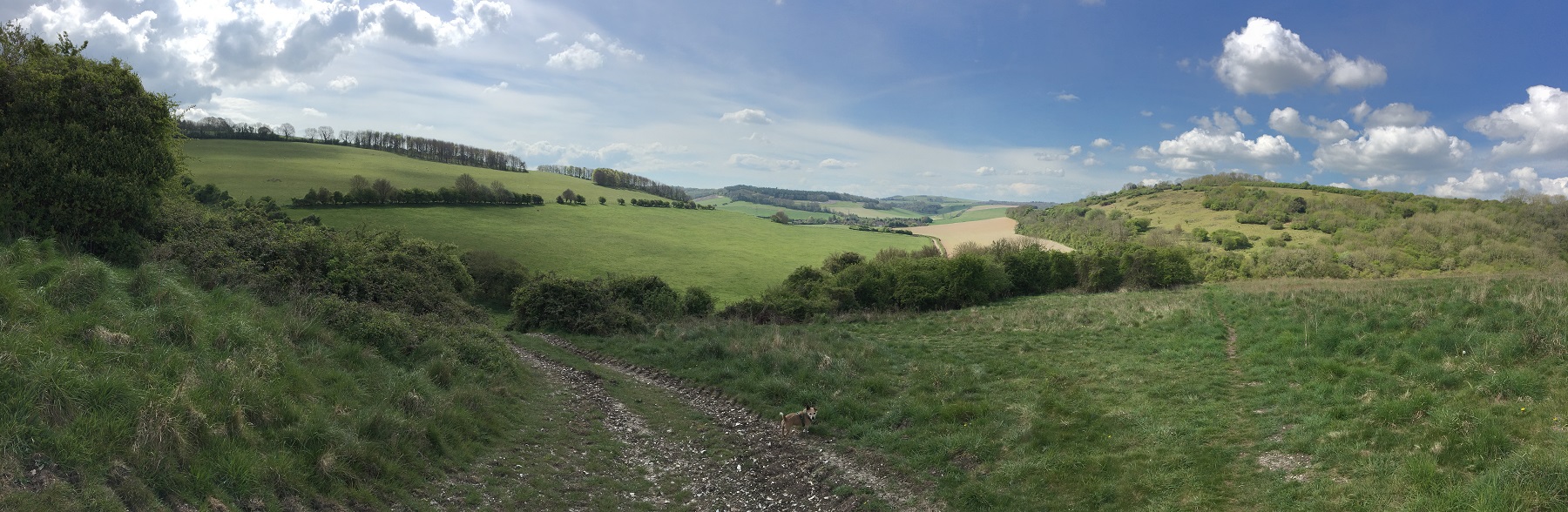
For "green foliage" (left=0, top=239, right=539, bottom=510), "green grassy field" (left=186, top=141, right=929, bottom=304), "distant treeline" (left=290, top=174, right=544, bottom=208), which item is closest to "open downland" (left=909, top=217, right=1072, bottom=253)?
"green grassy field" (left=186, top=141, right=929, bottom=304)

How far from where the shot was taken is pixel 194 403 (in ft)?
22.1

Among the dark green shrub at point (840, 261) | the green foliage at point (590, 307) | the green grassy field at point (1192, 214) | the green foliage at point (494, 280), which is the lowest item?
the green foliage at point (494, 280)

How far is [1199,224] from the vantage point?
3597 inches

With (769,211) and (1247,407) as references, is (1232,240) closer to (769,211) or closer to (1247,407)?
(1247,407)

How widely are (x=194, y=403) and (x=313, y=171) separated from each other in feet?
332

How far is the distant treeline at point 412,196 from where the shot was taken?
73.2 m

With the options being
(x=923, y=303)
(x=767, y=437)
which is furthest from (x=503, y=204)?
(x=767, y=437)

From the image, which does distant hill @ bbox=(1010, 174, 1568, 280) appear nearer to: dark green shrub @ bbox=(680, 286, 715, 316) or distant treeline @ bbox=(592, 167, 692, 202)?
dark green shrub @ bbox=(680, 286, 715, 316)

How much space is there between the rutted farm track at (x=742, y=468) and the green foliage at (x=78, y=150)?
9.78 m

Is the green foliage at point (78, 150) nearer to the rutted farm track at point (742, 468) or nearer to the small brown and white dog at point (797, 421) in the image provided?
the rutted farm track at point (742, 468)

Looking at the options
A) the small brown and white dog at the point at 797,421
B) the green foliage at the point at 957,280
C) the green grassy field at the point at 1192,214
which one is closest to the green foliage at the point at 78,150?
the small brown and white dog at the point at 797,421

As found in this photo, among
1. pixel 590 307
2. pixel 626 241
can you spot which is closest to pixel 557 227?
pixel 626 241

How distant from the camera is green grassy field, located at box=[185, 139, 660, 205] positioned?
75.2 meters

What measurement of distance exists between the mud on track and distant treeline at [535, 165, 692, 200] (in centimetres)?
12612
